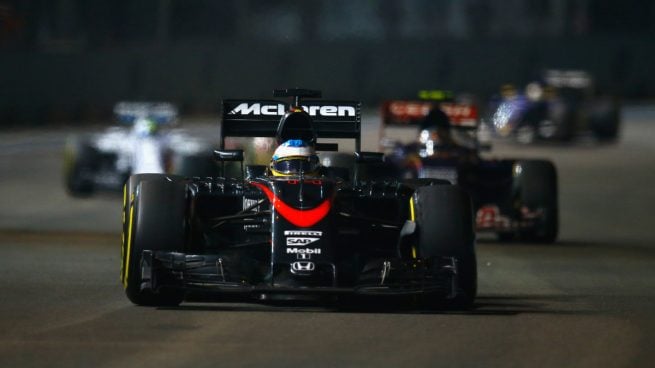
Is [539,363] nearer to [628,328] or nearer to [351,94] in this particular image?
[628,328]

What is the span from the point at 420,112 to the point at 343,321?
11.1 m

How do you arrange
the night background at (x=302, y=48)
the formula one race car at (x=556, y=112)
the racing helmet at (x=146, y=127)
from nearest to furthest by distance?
the racing helmet at (x=146, y=127) < the formula one race car at (x=556, y=112) < the night background at (x=302, y=48)

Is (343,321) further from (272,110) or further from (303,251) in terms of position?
(272,110)

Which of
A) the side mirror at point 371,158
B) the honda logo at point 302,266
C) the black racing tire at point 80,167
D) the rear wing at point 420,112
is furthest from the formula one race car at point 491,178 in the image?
the black racing tire at point 80,167

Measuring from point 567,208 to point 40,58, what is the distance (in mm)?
20338

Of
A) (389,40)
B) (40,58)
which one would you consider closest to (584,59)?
(389,40)

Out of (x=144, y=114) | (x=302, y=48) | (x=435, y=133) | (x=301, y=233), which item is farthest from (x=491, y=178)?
(x=302, y=48)

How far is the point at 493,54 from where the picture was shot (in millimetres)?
47500

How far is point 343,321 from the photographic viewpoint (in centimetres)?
1004

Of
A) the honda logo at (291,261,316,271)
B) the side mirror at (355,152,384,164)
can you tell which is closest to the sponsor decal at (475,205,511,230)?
the side mirror at (355,152,384,164)

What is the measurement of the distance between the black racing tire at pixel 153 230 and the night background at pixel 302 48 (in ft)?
101

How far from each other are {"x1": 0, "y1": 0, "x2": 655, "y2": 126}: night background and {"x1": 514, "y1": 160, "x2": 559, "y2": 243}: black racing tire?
25232 mm

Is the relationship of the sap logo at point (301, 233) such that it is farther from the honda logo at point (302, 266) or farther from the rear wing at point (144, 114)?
the rear wing at point (144, 114)

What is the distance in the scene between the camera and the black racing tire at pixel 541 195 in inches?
699
